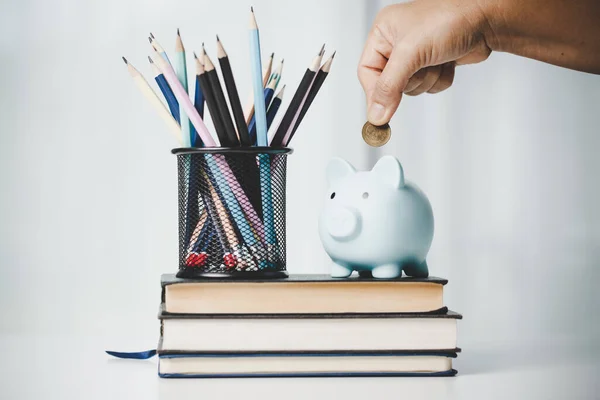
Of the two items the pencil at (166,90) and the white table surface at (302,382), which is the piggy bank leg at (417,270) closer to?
the white table surface at (302,382)

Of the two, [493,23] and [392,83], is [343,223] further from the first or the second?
[493,23]

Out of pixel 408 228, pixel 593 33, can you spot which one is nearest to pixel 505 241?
pixel 593 33

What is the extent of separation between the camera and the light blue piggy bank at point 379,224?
797mm

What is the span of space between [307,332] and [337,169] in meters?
0.20

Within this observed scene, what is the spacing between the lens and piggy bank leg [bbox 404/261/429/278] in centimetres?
83

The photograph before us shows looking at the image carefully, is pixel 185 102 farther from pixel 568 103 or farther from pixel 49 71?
pixel 568 103

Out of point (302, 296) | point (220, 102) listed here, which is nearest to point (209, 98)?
point (220, 102)

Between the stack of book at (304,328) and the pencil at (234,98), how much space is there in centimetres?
16

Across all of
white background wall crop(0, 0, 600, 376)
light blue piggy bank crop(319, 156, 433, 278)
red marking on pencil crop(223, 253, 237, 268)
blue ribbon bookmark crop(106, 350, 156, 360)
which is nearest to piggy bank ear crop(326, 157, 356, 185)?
light blue piggy bank crop(319, 156, 433, 278)

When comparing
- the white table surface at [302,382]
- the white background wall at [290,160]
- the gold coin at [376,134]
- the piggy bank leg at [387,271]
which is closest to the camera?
the white table surface at [302,382]

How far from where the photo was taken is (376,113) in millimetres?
960

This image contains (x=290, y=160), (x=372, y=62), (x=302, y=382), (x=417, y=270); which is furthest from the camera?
(x=290, y=160)

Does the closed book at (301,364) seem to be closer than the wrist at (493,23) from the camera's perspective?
Yes

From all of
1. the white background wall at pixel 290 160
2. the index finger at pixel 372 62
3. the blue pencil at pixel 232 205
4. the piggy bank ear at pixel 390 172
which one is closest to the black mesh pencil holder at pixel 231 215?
the blue pencil at pixel 232 205
